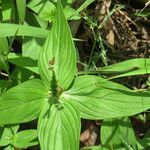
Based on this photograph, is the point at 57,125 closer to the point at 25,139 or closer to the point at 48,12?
the point at 25,139

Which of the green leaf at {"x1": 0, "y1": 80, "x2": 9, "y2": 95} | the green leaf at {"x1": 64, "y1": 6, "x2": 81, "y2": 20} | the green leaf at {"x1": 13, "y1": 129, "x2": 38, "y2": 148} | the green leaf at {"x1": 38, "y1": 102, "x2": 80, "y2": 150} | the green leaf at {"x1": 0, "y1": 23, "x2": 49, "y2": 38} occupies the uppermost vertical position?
the green leaf at {"x1": 64, "y1": 6, "x2": 81, "y2": 20}

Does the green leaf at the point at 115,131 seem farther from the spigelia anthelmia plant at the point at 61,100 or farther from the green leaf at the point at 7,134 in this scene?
the green leaf at the point at 7,134

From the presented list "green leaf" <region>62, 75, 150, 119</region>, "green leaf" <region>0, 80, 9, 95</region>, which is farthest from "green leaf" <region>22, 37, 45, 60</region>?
"green leaf" <region>62, 75, 150, 119</region>

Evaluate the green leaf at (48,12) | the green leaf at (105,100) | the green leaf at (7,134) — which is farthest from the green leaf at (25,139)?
the green leaf at (48,12)

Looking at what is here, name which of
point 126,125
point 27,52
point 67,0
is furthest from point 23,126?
point 67,0

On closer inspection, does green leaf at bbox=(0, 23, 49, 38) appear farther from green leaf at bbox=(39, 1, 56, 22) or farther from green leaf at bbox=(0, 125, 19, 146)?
green leaf at bbox=(0, 125, 19, 146)

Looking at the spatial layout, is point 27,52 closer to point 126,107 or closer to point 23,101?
point 23,101
